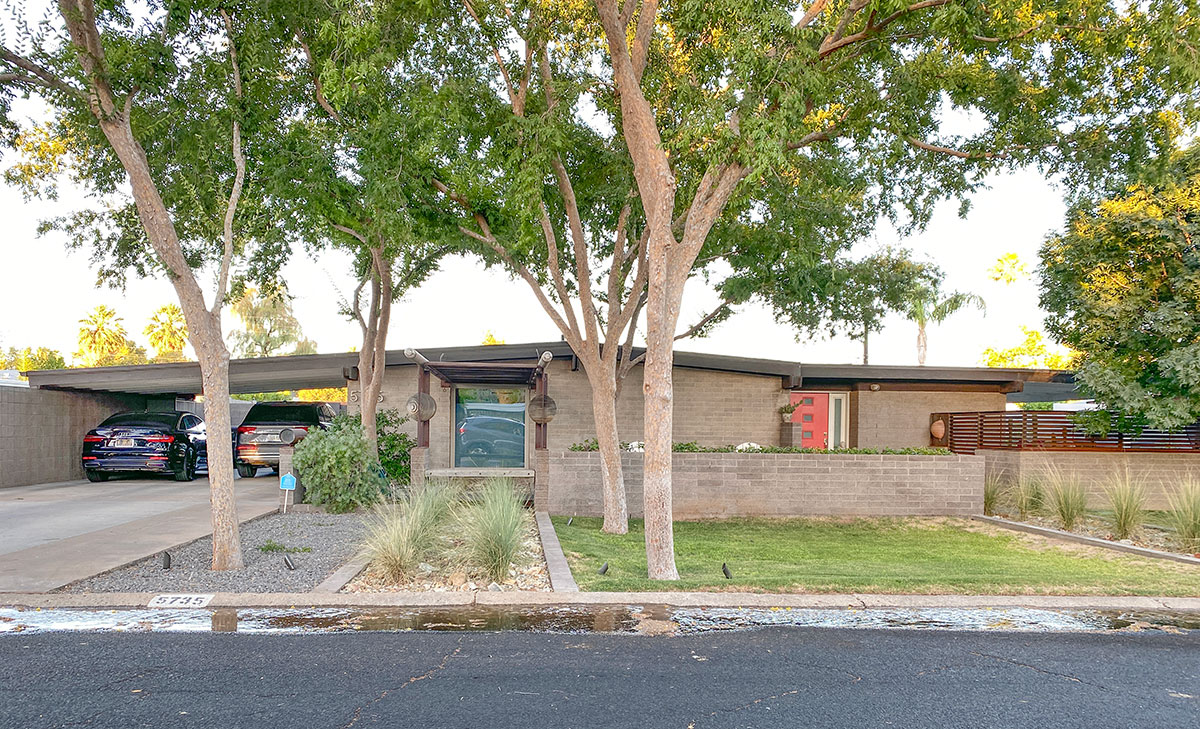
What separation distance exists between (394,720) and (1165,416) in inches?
554

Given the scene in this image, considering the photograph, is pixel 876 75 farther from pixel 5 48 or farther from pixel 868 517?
pixel 5 48

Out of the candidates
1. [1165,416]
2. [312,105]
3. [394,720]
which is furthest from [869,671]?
[1165,416]

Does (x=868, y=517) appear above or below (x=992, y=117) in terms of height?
below

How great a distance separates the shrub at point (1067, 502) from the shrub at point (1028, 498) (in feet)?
2.64

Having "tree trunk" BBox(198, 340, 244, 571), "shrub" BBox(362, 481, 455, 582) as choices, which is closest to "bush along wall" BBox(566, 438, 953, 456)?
"shrub" BBox(362, 481, 455, 582)

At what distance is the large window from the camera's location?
18.1 metres

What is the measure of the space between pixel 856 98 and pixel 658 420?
474 cm

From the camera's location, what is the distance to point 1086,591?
7.69m

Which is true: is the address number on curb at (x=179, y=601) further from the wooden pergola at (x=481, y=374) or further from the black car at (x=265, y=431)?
the black car at (x=265, y=431)

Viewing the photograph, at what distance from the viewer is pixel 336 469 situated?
1262cm

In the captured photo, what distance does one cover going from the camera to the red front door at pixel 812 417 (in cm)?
2073

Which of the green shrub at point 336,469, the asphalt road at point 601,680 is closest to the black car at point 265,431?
the green shrub at point 336,469

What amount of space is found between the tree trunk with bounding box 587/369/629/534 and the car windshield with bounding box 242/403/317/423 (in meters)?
9.24

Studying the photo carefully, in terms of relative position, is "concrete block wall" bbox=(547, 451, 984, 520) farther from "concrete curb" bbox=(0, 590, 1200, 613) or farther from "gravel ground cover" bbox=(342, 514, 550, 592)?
"concrete curb" bbox=(0, 590, 1200, 613)
